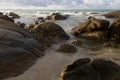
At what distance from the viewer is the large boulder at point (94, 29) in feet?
52.4

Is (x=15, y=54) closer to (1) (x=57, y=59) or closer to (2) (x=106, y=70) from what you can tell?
(1) (x=57, y=59)

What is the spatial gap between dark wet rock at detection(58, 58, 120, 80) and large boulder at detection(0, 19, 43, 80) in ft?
6.51

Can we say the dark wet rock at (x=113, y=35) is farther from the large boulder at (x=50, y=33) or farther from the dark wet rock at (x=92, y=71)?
the dark wet rock at (x=92, y=71)

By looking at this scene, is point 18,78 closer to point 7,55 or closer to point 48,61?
point 7,55

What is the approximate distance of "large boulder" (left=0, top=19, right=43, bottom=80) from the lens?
26.0ft

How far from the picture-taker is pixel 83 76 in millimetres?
6344

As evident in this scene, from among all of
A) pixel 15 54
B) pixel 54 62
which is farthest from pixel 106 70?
pixel 15 54

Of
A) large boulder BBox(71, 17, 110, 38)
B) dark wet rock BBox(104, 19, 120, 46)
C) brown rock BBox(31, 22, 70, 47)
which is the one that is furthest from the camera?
large boulder BBox(71, 17, 110, 38)

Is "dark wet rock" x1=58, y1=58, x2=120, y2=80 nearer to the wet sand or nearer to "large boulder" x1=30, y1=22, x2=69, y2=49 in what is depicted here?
the wet sand

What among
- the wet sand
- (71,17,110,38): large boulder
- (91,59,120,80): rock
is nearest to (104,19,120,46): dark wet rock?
(71,17,110,38): large boulder

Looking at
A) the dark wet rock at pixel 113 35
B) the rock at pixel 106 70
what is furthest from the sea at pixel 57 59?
the rock at pixel 106 70

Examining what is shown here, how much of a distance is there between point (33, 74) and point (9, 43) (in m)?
2.01

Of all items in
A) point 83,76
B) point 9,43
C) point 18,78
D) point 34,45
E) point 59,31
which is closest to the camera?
point 83,76

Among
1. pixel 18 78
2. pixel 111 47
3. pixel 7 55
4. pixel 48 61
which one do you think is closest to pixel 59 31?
pixel 111 47
